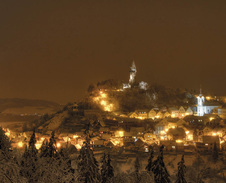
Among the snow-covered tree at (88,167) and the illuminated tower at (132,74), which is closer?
the snow-covered tree at (88,167)

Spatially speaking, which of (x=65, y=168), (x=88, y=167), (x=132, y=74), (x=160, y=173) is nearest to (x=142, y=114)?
(x=132, y=74)

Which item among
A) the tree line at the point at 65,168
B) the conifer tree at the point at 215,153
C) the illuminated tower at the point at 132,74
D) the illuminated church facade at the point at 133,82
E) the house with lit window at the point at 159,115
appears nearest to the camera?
the tree line at the point at 65,168

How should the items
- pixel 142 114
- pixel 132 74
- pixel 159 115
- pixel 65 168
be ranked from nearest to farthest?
pixel 65 168 < pixel 159 115 < pixel 142 114 < pixel 132 74

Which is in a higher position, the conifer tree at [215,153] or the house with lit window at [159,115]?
the house with lit window at [159,115]

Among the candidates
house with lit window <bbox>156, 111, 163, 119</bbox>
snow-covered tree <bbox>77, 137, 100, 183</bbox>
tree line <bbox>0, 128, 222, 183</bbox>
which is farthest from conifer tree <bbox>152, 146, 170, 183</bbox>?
house with lit window <bbox>156, 111, 163, 119</bbox>

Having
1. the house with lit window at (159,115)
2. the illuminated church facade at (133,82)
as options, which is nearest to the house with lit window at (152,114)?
the house with lit window at (159,115)

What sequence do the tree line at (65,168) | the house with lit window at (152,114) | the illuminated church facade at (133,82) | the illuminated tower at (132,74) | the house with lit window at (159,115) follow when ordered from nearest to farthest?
the tree line at (65,168) < the house with lit window at (152,114) < the house with lit window at (159,115) < the illuminated church facade at (133,82) < the illuminated tower at (132,74)

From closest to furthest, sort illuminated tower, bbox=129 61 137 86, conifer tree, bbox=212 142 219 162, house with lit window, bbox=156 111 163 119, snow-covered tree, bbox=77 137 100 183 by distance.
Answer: snow-covered tree, bbox=77 137 100 183 → conifer tree, bbox=212 142 219 162 → house with lit window, bbox=156 111 163 119 → illuminated tower, bbox=129 61 137 86

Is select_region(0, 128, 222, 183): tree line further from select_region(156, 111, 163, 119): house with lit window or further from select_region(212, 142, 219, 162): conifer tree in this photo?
select_region(156, 111, 163, 119): house with lit window

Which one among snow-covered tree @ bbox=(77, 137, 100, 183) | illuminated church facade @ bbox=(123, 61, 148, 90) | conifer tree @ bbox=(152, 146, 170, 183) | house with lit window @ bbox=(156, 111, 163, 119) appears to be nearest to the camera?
snow-covered tree @ bbox=(77, 137, 100, 183)

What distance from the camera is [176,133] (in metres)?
33.4

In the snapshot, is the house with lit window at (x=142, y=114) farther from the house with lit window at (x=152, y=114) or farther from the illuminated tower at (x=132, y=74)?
the illuminated tower at (x=132, y=74)

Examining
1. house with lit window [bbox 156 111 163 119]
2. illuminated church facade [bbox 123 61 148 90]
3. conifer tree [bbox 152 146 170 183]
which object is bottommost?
conifer tree [bbox 152 146 170 183]

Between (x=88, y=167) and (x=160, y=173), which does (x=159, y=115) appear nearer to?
(x=160, y=173)
